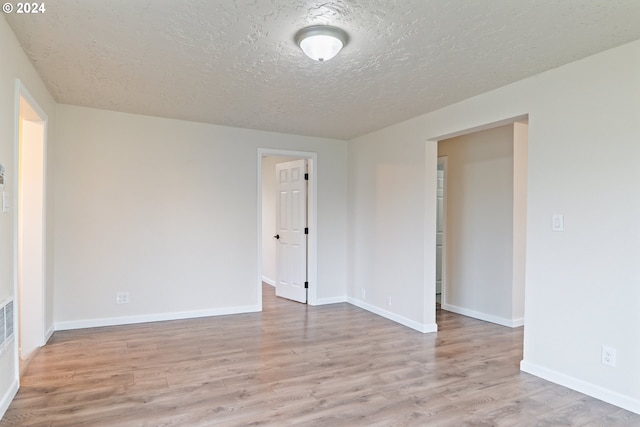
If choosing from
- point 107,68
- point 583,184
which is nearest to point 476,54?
point 583,184

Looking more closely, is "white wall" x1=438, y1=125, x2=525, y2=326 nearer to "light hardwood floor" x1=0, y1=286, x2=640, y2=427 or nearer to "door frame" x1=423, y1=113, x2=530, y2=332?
"light hardwood floor" x1=0, y1=286, x2=640, y2=427

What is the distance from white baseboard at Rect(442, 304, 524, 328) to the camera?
14.3ft

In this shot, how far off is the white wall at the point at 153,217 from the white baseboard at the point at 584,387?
10.4ft

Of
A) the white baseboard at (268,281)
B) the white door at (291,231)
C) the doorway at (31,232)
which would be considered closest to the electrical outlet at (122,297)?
the doorway at (31,232)

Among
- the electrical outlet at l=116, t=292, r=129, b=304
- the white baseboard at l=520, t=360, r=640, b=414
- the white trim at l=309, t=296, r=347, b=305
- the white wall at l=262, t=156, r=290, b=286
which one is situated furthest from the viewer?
the white wall at l=262, t=156, r=290, b=286

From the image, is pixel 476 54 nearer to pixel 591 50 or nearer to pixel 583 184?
pixel 591 50

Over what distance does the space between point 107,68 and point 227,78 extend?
0.91 meters

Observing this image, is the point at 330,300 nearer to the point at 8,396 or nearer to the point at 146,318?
the point at 146,318

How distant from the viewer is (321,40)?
2299 millimetres

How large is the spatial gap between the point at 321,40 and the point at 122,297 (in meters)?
3.58

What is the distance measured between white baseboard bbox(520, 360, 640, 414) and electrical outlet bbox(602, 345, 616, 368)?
0.18 metres

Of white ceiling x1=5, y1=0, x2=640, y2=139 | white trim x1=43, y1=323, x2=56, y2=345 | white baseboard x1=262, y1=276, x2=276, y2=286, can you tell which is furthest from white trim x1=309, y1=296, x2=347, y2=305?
white trim x1=43, y1=323, x2=56, y2=345
